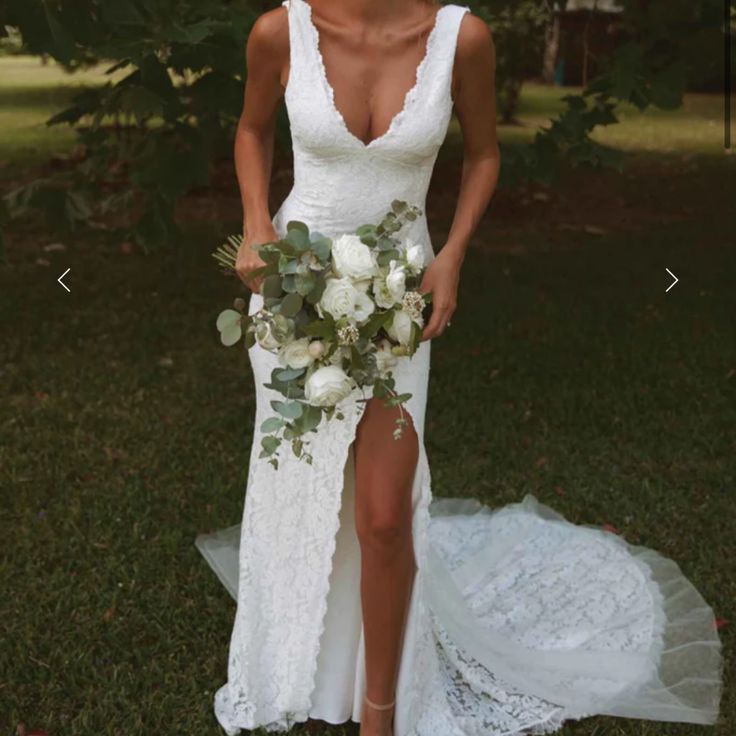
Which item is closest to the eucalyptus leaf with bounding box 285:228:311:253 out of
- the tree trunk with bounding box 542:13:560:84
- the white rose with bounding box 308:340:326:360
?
the white rose with bounding box 308:340:326:360

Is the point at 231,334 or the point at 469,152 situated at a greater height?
the point at 469,152

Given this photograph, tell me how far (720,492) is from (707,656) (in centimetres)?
129

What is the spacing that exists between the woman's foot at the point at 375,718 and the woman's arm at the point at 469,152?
3.38 ft

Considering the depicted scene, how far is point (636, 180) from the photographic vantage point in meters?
11.3

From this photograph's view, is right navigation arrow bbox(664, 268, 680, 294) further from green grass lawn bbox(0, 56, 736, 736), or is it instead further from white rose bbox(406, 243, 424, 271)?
white rose bbox(406, 243, 424, 271)

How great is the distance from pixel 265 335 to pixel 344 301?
8.1 inches

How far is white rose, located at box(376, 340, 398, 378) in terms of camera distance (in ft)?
8.10

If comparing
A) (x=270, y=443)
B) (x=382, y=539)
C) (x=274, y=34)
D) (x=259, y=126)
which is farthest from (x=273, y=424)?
(x=274, y=34)

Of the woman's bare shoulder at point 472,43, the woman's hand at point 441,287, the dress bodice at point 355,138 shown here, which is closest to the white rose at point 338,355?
the woman's hand at point 441,287

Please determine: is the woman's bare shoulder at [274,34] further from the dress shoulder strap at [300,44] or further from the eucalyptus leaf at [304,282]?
the eucalyptus leaf at [304,282]

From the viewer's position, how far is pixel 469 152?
9.33 ft

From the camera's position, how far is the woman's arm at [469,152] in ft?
8.77

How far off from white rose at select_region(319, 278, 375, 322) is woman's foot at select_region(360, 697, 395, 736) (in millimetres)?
1190

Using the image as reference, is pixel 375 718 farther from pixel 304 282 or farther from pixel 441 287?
pixel 304 282
